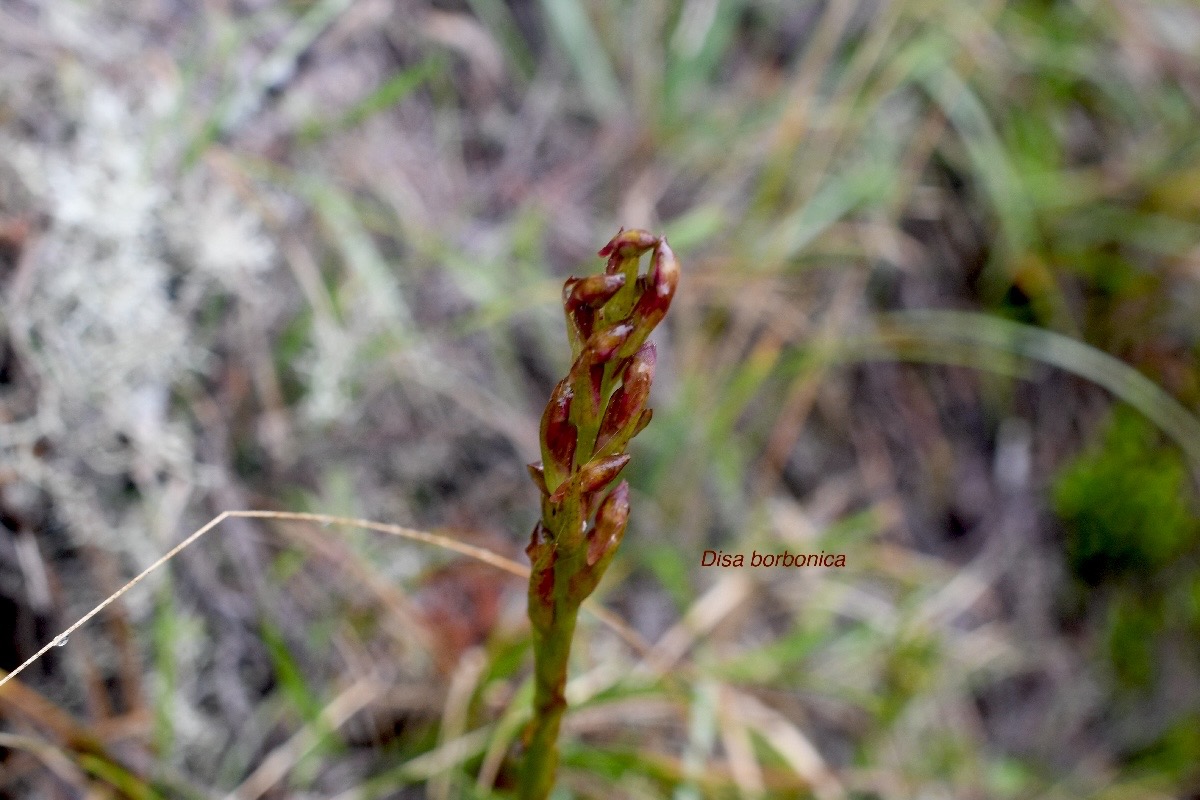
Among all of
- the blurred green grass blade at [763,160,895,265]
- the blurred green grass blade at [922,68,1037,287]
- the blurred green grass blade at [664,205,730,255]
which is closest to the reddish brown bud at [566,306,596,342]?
the blurred green grass blade at [664,205,730,255]

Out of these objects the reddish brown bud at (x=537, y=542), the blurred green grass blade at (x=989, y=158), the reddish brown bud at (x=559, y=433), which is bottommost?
the reddish brown bud at (x=537, y=542)

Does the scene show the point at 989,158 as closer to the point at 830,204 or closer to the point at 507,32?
the point at 830,204

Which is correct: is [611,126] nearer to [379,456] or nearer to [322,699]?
[379,456]

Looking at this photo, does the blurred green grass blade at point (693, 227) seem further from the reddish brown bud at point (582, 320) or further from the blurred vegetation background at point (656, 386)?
the reddish brown bud at point (582, 320)

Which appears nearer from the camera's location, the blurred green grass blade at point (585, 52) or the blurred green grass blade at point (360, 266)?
the blurred green grass blade at point (360, 266)

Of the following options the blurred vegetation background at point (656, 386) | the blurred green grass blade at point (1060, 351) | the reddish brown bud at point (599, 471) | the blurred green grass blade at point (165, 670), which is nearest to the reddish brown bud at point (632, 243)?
the reddish brown bud at point (599, 471)

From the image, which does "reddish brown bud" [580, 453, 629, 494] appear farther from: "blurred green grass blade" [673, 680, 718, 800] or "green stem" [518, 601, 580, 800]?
"blurred green grass blade" [673, 680, 718, 800]
